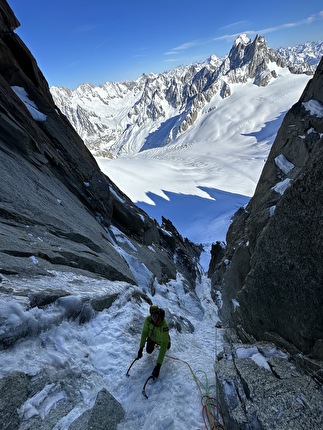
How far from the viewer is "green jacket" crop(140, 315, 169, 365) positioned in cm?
715

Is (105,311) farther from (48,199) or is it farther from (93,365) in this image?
(48,199)

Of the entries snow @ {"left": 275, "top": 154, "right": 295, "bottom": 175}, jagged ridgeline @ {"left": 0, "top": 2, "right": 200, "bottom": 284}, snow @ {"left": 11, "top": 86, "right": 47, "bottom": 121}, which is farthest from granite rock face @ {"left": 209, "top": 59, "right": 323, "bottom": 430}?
snow @ {"left": 11, "top": 86, "right": 47, "bottom": 121}

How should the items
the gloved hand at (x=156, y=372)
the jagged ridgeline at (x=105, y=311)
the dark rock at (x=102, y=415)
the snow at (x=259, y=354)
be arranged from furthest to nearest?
the gloved hand at (x=156, y=372), the snow at (x=259, y=354), the jagged ridgeline at (x=105, y=311), the dark rock at (x=102, y=415)

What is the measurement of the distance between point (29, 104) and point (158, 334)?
70.3 feet

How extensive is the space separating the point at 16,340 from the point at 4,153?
37.5ft

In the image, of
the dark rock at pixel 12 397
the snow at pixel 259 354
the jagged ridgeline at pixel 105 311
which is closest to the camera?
the dark rock at pixel 12 397

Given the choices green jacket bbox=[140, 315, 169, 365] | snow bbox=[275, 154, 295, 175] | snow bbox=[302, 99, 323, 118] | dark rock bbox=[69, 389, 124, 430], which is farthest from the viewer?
snow bbox=[275, 154, 295, 175]

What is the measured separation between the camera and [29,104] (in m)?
21.9

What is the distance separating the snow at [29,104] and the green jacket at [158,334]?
1977cm

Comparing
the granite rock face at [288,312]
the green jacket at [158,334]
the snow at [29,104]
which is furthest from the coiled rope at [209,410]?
the snow at [29,104]

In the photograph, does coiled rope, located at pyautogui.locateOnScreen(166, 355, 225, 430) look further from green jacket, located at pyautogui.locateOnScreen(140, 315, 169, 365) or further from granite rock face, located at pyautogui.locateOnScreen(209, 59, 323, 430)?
green jacket, located at pyautogui.locateOnScreen(140, 315, 169, 365)

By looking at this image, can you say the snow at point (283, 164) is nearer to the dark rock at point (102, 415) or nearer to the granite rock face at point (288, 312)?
the granite rock face at point (288, 312)

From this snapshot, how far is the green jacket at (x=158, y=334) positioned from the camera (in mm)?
7146

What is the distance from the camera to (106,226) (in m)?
21.3
